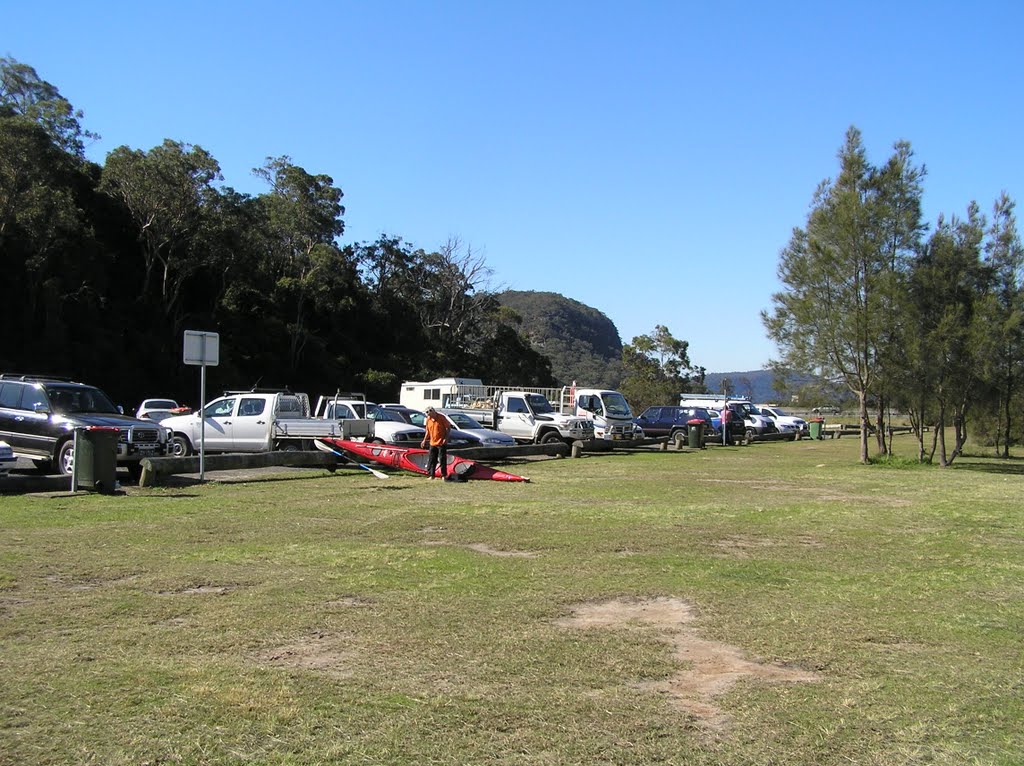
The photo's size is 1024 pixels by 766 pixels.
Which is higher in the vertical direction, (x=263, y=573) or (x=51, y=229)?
(x=51, y=229)

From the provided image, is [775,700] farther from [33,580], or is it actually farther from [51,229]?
[51,229]

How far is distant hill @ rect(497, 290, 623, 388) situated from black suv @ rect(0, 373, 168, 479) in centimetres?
9320

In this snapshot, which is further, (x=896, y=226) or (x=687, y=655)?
(x=896, y=226)

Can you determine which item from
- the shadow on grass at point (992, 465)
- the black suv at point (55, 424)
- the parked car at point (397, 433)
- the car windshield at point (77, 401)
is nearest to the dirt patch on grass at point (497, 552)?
the black suv at point (55, 424)

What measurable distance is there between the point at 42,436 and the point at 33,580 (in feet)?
30.2

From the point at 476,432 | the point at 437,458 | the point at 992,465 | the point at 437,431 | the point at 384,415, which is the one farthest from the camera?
the point at 992,465

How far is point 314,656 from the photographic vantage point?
5367 mm

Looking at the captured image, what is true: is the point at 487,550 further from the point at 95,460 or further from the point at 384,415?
the point at 384,415

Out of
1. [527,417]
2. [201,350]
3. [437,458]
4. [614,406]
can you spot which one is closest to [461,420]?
[527,417]

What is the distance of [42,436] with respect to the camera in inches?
606

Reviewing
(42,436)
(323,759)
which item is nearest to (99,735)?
(323,759)

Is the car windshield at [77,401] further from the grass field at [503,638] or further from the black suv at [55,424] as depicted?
the grass field at [503,638]

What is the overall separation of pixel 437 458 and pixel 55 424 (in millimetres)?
6828

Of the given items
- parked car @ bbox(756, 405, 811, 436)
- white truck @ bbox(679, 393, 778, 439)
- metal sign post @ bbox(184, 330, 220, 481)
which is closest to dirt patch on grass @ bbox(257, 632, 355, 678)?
metal sign post @ bbox(184, 330, 220, 481)
